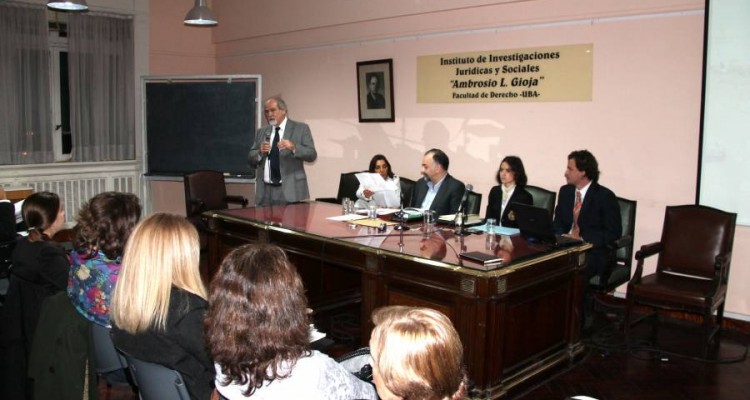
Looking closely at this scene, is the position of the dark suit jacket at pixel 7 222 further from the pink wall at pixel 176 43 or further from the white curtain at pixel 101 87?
the pink wall at pixel 176 43

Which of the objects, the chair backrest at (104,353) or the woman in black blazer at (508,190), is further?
the woman in black blazer at (508,190)

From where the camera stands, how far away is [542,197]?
4.92 meters

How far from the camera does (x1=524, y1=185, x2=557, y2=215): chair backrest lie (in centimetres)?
489

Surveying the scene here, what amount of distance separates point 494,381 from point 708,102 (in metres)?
2.60

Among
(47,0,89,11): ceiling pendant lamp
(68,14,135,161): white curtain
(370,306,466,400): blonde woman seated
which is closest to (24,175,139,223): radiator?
(68,14,135,161): white curtain

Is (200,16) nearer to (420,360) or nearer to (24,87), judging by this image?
(24,87)

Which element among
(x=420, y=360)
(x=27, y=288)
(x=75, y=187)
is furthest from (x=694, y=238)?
(x=75, y=187)

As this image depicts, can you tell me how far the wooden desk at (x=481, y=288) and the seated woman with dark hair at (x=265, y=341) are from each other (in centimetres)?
148

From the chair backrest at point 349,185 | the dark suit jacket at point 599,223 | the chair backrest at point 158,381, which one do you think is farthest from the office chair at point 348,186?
the chair backrest at point 158,381

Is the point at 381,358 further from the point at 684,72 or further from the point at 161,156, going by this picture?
the point at 161,156

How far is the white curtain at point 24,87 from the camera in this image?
6711mm

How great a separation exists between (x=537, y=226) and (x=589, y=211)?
101cm

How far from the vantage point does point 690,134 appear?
4.58 meters

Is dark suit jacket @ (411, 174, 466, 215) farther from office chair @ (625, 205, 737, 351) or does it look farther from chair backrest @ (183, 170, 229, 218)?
chair backrest @ (183, 170, 229, 218)
